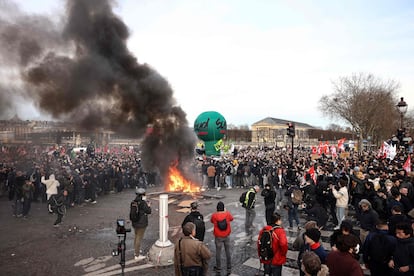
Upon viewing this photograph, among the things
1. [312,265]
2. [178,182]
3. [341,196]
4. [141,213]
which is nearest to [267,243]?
[312,265]

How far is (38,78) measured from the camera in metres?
13.0

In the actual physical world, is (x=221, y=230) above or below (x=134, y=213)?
below

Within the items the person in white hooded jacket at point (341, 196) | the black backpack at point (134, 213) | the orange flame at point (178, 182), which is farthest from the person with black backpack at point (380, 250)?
the orange flame at point (178, 182)

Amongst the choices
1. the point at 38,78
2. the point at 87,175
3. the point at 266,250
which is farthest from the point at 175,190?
the point at 266,250

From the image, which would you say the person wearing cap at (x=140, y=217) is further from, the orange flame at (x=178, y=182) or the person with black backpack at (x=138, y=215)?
the orange flame at (x=178, y=182)

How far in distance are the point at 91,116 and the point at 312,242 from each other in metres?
13.3

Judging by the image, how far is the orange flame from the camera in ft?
55.6

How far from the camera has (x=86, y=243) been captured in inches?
331

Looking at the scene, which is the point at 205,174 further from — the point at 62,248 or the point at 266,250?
the point at 266,250

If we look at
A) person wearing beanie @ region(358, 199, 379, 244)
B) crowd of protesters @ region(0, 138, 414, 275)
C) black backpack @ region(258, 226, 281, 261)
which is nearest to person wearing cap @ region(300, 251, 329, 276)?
crowd of protesters @ region(0, 138, 414, 275)

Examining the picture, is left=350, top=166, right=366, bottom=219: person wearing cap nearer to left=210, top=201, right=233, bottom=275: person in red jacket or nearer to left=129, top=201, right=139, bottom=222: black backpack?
left=210, top=201, right=233, bottom=275: person in red jacket

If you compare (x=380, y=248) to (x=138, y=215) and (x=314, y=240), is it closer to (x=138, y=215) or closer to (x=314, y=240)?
(x=314, y=240)

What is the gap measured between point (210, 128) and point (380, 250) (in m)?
22.9

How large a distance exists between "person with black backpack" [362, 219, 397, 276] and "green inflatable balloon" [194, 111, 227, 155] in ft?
74.4
